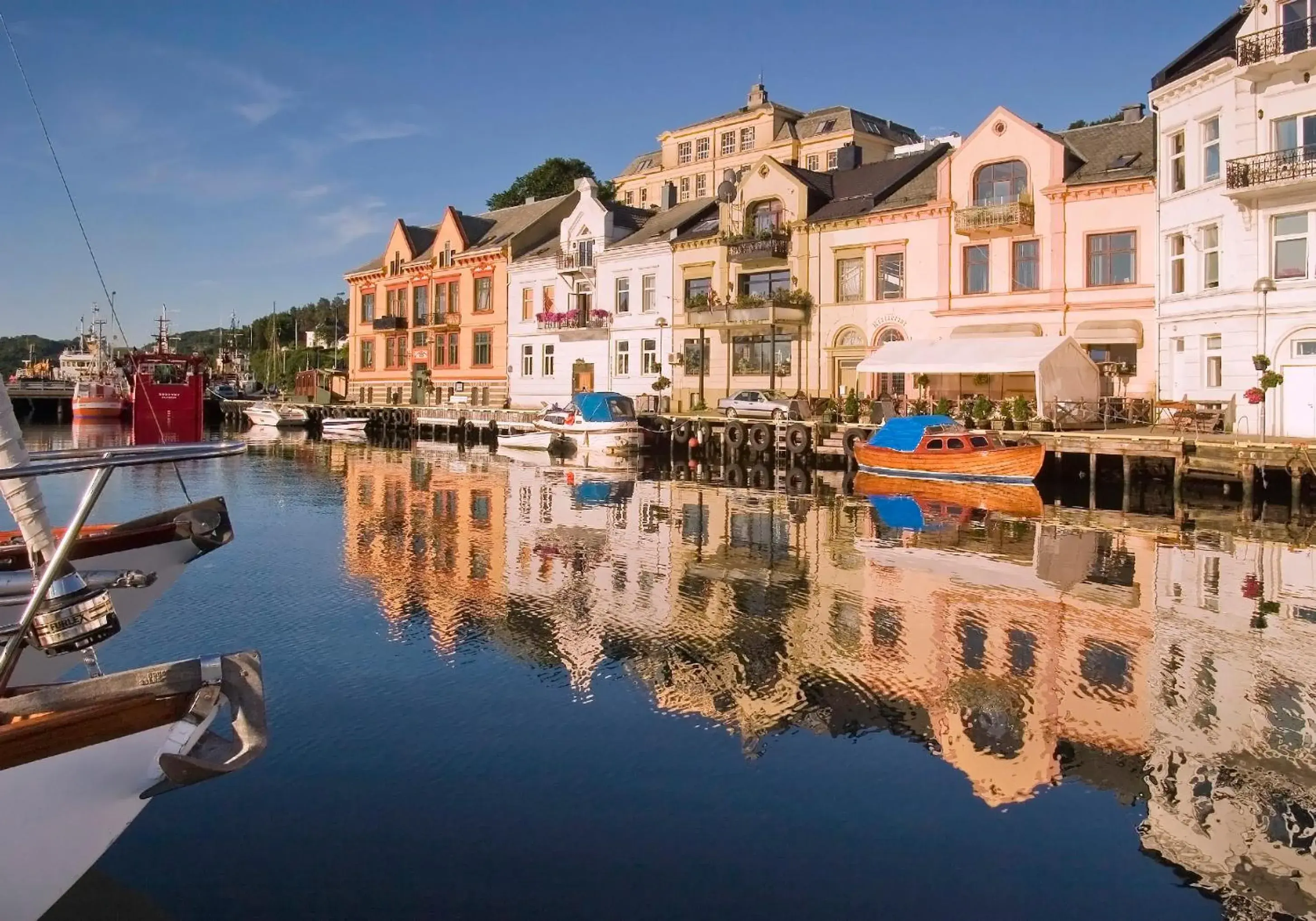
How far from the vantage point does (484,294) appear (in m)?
67.1

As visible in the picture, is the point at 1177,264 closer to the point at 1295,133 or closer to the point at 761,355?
the point at 1295,133

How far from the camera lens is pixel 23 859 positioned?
16.9 ft

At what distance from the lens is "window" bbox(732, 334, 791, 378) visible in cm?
4816

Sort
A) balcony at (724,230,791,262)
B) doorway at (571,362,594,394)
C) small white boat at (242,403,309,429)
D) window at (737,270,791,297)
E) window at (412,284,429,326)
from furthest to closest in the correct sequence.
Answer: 1. window at (412,284,429,326)
2. small white boat at (242,403,309,429)
3. doorway at (571,362,594,394)
4. window at (737,270,791,297)
5. balcony at (724,230,791,262)

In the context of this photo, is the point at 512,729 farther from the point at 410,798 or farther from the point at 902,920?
the point at 902,920

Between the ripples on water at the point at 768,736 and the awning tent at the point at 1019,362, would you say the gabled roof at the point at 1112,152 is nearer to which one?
the awning tent at the point at 1019,362

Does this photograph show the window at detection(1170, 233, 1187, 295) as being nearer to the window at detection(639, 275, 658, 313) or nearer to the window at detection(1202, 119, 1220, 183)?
the window at detection(1202, 119, 1220, 183)

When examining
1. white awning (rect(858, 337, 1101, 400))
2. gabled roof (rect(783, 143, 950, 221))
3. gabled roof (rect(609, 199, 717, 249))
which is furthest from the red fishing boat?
gabled roof (rect(609, 199, 717, 249))

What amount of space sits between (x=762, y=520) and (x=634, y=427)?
2032 cm

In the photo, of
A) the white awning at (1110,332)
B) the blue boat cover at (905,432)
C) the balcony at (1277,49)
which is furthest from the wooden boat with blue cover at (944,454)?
the balcony at (1277,49)

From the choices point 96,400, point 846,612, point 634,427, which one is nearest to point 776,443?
point 634,427

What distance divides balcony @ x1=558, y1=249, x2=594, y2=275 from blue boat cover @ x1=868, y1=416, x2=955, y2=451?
94.9 feet

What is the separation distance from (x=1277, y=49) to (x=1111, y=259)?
973 centimetres

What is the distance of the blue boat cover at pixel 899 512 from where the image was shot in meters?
23.0
